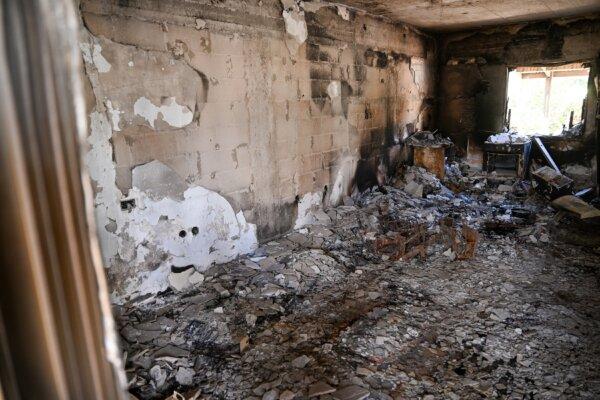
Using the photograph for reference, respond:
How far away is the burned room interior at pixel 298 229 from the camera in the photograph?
277 centimetres

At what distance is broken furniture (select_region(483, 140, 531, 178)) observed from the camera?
301 inches

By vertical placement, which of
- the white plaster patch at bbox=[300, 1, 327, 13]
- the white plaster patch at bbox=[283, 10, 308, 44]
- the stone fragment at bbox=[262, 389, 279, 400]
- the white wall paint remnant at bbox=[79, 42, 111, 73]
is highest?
the white plaster patch at bbox=[300, 1, 327, 13]

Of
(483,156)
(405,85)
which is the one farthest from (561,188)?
(405,85)

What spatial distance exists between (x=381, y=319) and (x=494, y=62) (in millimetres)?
7226

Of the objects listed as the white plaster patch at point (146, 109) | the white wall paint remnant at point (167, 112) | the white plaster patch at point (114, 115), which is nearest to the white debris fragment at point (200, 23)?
the white wall paint remnant at point (167, 112)

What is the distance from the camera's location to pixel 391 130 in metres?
7.36

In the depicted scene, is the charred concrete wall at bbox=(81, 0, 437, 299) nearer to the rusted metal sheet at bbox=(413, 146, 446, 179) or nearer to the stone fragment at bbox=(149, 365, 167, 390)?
the stone fragment at bbox=(149, 365, 167, 390)

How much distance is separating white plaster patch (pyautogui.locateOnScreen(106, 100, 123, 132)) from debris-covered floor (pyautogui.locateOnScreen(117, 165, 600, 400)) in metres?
1.56

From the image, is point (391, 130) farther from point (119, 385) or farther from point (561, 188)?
point (119, 385)

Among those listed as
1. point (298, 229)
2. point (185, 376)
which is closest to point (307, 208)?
point (298, 229)

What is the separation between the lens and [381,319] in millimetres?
3385

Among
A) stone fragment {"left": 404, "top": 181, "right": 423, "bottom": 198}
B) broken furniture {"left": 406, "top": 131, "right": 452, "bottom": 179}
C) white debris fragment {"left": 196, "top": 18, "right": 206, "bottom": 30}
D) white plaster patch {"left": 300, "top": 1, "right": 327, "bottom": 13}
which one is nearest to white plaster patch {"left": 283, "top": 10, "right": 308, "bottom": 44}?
white plaster patch {"left": 300, "top": 1, "right": 327, "bottom": 13}

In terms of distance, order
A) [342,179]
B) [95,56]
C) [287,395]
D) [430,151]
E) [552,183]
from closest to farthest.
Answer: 1. [287,395]
2. [95,56]
3. [342,179]
4. [552,183]
5. [430,151]

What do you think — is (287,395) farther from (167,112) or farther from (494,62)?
(494,62)
